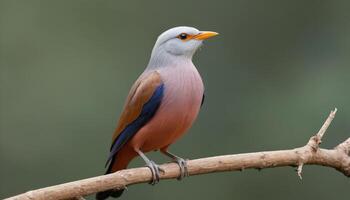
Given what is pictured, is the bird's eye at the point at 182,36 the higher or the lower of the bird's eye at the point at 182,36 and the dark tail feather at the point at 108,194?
the higher

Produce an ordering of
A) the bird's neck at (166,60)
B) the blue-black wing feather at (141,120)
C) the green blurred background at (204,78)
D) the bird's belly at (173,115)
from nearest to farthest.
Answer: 1. the bird's belly at (173,115)
2. the blue-black wing feather at (141,120)
3. the bird's neck at (166,60)
4. the green blurred background at (204,78)

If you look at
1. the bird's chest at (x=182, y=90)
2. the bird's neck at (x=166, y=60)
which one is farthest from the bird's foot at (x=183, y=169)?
the bird's neck at (x=166, y=60)

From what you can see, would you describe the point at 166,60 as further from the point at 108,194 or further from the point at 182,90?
the point at 108,194

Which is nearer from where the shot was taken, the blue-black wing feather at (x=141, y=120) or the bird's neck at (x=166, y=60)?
the blue-black wing feather at (x=141, y=120)

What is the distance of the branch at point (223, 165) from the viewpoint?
195 inches

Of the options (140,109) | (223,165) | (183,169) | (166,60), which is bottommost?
(183,169)

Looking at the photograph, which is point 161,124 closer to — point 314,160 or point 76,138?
point 314,160

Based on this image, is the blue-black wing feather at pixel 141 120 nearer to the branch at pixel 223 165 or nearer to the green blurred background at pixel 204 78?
the branch at pixel 223 165

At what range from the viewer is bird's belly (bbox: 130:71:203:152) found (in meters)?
5.73

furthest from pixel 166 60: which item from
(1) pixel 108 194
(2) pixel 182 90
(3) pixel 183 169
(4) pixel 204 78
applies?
(4) pixel 204 78

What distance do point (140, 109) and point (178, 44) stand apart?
59 cm

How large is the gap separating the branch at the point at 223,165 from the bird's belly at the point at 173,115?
231 mm

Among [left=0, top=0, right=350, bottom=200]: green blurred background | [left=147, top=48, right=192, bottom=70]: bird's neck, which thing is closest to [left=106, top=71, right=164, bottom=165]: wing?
[left=147, top=48, right=192, bottom=70]: bird's neck

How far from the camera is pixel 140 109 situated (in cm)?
589
